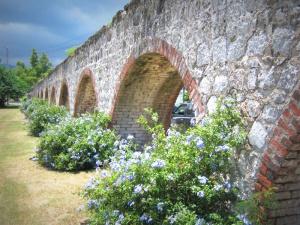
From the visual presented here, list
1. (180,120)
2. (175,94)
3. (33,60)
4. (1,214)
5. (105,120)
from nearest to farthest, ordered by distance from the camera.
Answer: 1. (1,214)
2. (105,120)
3. (175,94)
4. (180,120)
5. (33,60)

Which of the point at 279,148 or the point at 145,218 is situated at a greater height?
the point at 279,148

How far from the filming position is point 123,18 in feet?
23.8

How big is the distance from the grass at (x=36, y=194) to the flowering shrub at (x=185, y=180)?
895mm

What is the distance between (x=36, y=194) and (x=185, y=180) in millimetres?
3049

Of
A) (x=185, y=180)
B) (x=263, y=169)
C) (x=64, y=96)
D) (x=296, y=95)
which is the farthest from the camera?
(x=64, y=96)

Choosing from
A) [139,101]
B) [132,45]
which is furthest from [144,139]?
[132,45]

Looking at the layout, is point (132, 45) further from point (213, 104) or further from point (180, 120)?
point (180, 120)

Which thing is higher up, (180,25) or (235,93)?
(180,25)

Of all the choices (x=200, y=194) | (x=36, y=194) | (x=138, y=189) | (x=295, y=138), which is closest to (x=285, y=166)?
(x=295, y=138)

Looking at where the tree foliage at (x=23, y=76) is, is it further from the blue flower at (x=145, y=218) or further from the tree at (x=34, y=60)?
the blue flower at (x=145, y=218)

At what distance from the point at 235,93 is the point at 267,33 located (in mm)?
718

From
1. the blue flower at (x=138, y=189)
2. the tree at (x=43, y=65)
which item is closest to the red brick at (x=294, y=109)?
the blue flower at (x=138, y=189)

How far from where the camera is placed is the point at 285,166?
3.06 meters

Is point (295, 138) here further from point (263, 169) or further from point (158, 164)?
point (158, 164)
